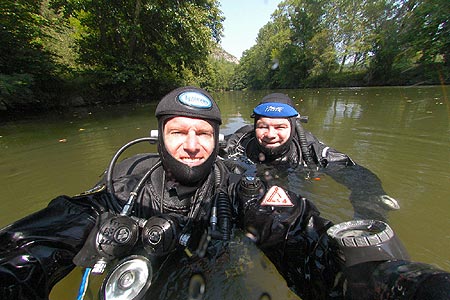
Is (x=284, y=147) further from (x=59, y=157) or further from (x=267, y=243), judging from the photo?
(x=59, y=157)

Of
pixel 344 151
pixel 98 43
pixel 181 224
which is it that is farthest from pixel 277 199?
pixel 98 43

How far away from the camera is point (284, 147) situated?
368 centimetres

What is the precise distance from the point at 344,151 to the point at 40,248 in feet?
17.2

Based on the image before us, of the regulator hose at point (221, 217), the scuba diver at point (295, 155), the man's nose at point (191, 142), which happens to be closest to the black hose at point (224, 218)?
the regulator hose at point (221, 217)

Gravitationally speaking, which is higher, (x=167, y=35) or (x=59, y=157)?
(x=167, y=35)

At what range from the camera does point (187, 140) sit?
6.14ft

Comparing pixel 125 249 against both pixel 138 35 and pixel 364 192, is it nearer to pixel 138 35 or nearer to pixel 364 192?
pixel 364 192

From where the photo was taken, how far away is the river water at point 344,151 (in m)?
2.57

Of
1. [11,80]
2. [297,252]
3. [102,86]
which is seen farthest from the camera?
[102,86]

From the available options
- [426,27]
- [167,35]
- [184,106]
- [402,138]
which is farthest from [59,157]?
[426,27]

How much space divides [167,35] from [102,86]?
5.39 m

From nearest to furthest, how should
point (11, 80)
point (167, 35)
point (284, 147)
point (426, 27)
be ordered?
point (284, 147) → point (11, 80) → point (167, 35) → point (426, 27)

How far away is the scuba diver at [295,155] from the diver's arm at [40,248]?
1912 millimetres

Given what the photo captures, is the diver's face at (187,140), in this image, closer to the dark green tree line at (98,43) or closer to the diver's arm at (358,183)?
the diver's arm at (358,183)
